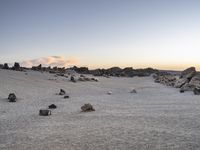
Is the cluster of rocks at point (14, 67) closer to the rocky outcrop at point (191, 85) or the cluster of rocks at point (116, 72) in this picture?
the cluster of rocks at point (116, 72)

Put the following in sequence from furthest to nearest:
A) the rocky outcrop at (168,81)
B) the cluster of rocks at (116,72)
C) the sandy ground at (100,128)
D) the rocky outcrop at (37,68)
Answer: the cluster of rocks at (116,72), the rocky outcrop at (37,68), the rocky outcrop at (168,81), the sandy ground at (100,128)

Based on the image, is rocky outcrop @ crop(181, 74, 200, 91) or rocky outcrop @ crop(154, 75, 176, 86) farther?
rocky outcrop @ crop(154, 75, 176, 86)

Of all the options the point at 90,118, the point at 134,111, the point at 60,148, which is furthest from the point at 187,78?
the point at 60,148

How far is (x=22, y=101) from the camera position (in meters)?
9.45

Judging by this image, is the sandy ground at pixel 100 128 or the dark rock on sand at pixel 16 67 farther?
the dark rock on sand at pixel 16 67

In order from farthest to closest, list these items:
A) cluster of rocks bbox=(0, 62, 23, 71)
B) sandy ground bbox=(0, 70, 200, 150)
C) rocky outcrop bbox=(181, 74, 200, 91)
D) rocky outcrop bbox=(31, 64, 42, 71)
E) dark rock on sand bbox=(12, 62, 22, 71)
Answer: rocky outcrop bbox=(31, 64, 42, 71) → dark rock on sand bbox=(12, 62, 22, 71) → cluster of rocks bbox=(0, 62, 23, 71) → rocky outcrop bbox=(181, 74, 200, 91) → sandy ground bbox=(0, 70, 200, 150)

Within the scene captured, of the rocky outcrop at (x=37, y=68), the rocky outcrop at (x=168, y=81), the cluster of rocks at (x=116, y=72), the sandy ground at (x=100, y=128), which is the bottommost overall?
the sandy ground at (x=100, y=128)

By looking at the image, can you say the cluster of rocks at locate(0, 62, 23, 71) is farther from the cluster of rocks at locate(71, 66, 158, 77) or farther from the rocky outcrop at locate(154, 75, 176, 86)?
the rocky outcrop at locate(154, 75, 176, 86)

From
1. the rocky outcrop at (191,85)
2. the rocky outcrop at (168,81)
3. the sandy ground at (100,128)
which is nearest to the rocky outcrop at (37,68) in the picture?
the rocky outcrop at (168,81)

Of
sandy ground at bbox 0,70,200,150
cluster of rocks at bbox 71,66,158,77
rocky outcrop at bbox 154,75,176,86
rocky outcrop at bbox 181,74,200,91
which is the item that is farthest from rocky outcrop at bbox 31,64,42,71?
sandy ground at bbox 0,70,200,150

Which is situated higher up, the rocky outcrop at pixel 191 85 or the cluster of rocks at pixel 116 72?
the cluster of rocks at pixel 116 72

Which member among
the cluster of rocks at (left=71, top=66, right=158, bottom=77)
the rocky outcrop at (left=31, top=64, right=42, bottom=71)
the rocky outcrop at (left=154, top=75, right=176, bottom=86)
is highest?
the rocky outcrop at (left=31, top=64, right=42, bottom=71)

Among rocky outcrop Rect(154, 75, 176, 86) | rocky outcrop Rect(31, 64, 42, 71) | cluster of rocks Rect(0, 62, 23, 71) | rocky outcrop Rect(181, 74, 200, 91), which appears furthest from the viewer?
rocky outcrop Rect(31, 64, 42, 71)

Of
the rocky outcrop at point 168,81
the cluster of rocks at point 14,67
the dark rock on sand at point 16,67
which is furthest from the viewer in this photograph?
the dark rock on sand at point 16,67
